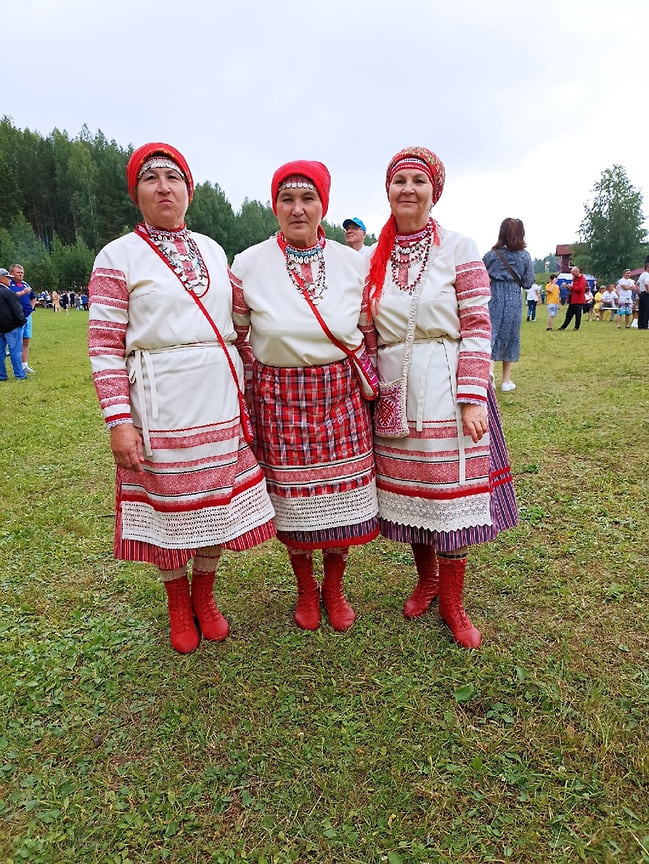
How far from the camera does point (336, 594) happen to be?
2697mm

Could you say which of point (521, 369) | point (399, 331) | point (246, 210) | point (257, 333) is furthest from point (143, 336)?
point (246, 210)

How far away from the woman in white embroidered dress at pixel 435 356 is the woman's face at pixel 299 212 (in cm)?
30

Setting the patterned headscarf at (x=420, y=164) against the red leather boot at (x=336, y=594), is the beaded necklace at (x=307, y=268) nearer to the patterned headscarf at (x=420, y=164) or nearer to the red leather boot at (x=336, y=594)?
the patterned headscarf at (x=420, y=164)

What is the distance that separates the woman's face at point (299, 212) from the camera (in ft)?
7.40

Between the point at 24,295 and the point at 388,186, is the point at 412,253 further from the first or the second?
the point at 24,295

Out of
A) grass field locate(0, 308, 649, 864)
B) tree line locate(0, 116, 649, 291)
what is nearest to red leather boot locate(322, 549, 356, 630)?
grass field locate(0, 308, 649, 864)

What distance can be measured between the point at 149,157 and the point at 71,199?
195 ft

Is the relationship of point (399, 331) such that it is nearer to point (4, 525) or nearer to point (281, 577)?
point (281, 577)

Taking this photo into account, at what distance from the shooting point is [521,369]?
8953 mm

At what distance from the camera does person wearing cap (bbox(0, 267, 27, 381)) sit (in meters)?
8.41

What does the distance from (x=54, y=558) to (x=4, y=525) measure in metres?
0.73

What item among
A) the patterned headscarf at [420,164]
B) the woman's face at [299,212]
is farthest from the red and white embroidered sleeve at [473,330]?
the woman's face at [299,212]

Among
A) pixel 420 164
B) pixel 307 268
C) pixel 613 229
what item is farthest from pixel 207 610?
pixel 613 229

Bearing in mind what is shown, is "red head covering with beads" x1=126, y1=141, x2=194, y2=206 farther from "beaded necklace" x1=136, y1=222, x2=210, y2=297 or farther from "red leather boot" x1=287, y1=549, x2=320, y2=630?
"red leather boot" x1=287, y1=549, x2=320, y2=630
